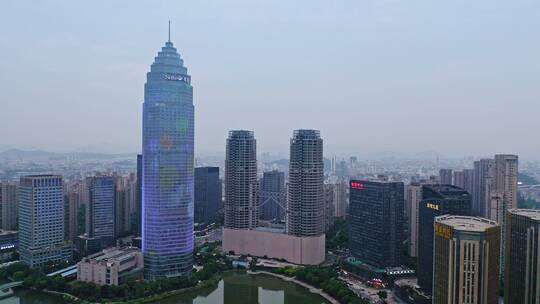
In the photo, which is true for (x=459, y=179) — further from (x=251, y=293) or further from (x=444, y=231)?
(x=444, y=231)

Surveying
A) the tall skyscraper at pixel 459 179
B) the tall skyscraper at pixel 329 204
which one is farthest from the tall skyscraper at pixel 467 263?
the tall skyscraper at pixel 459 179

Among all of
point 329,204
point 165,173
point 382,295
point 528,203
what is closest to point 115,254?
point 165,173

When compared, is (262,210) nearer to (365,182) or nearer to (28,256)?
(365,182)

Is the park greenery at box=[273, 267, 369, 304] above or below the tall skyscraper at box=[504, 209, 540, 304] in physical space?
below

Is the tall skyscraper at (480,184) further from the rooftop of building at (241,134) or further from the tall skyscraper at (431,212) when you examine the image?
the rooftop of building at (241,134)

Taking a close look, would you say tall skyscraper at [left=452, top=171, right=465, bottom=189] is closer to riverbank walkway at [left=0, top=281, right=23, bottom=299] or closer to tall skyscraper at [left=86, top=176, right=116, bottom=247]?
tall skyscraper at [left=86, top=176, right=116, bottom=247]

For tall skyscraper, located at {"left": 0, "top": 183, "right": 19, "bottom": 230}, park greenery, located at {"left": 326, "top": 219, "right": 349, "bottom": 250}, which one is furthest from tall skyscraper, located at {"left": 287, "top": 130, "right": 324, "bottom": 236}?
tall skyscraper, located at {"left": 0, "top": 183, "right": 19, "bottom": 230}
